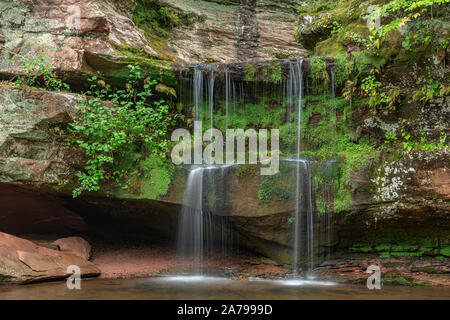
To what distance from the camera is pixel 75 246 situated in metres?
7.93

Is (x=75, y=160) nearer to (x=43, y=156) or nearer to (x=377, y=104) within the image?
(x=43, y=156)

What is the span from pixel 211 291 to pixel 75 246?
377 cm

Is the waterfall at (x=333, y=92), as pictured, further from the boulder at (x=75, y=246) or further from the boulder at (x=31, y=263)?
the boulder at (x=75, y=246)

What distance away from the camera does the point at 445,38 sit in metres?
7.71

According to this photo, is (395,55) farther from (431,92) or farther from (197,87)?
(197,87)

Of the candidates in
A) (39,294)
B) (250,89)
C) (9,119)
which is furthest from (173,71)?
(39,294)

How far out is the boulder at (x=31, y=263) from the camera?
5.96 m

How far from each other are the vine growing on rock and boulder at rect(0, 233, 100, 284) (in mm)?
1261

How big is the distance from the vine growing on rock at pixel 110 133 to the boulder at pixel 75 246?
4.44 feet

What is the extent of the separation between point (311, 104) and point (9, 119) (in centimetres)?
687

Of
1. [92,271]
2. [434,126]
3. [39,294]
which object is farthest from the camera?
[434,126]

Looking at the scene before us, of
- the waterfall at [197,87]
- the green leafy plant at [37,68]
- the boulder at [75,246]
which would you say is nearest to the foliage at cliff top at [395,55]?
the waterfall at [197,87]

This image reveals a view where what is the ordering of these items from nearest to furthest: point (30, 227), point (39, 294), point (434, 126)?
1. point (39, 294)
2. point (434, 126)
3. point (30, 227)

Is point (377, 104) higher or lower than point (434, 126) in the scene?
higher
